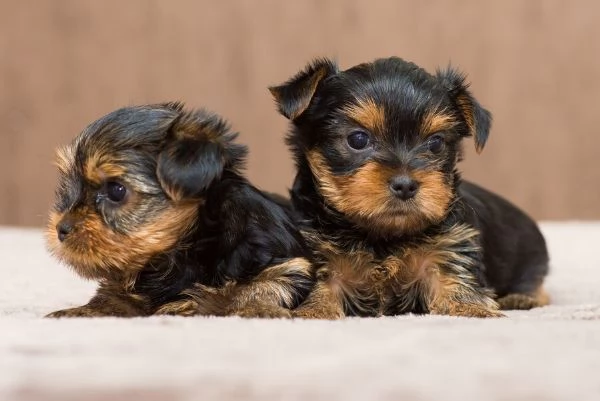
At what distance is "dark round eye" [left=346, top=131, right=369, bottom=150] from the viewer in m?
3.17

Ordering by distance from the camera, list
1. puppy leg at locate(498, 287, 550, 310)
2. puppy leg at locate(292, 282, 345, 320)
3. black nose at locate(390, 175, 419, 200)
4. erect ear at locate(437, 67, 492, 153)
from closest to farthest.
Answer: puppy leg at locate(292, 282, 345, 320) < black nose at locate(390, 175, 419, 200) < erect ear at locate(437, 67, 492, 153) < puppy leg at locate(498, 287, 550, 310)

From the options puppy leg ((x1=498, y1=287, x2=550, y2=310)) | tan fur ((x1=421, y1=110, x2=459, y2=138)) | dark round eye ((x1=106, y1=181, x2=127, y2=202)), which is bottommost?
puppy leg ((x1=498, y1=287, x2=550, y2=310))

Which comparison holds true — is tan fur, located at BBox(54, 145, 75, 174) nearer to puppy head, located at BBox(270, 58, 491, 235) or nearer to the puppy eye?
puppy head, located at BBox(270, 58, 491, 235)

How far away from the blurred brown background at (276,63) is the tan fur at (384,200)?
11.8ft

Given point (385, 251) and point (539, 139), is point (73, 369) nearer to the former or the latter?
point (385, 251)

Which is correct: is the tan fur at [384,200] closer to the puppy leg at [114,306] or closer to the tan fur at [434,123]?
the tan fur at [434,123]

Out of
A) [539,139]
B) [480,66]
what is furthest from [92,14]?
[539,139]

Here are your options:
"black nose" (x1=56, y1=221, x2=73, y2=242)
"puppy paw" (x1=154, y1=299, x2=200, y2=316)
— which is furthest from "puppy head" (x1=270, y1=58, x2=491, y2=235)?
"black nose" (x1=56, y1=221, x2=73, y2=242)

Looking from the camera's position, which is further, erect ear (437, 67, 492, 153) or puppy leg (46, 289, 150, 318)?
erect ear (437, 67, 492, 153)

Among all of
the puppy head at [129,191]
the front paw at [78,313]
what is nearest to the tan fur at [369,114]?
the puppy head at [129,191]

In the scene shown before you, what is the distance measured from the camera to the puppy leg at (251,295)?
Answer: 9.07 feet

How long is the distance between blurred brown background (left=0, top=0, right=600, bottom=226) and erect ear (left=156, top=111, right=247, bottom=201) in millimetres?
3753

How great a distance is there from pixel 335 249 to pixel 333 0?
3769 millimetres

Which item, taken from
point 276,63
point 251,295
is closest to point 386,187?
point 251,295
